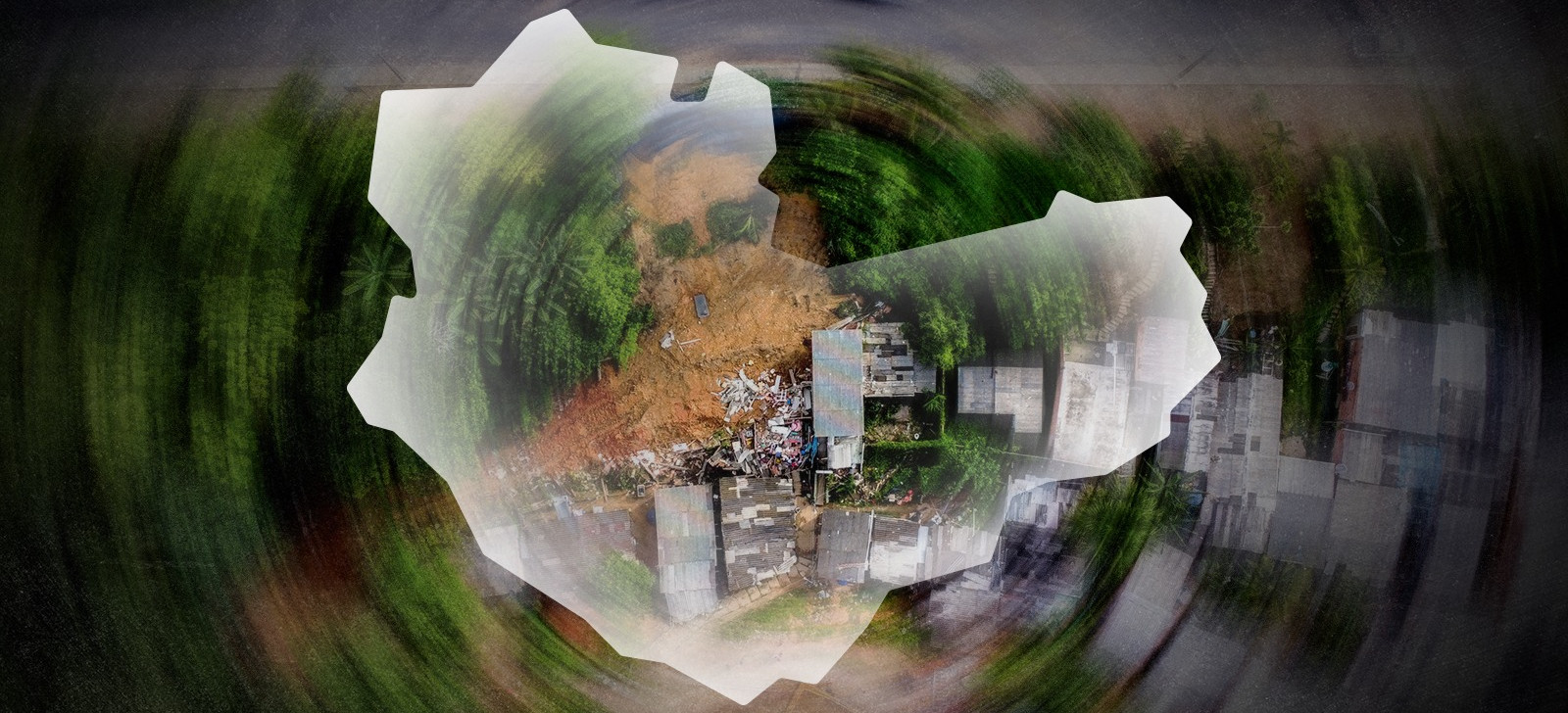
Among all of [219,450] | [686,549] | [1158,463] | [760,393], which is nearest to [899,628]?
[686,549]

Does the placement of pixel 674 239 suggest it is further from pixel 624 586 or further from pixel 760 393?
pixel 624 586

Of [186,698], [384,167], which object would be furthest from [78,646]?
[384,167]

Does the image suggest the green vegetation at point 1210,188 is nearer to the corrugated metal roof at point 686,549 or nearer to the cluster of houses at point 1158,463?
the cluster of houses at point 1158,463

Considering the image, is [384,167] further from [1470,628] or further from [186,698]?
[1470,628]

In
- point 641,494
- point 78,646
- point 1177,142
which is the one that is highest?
point 1177,142
